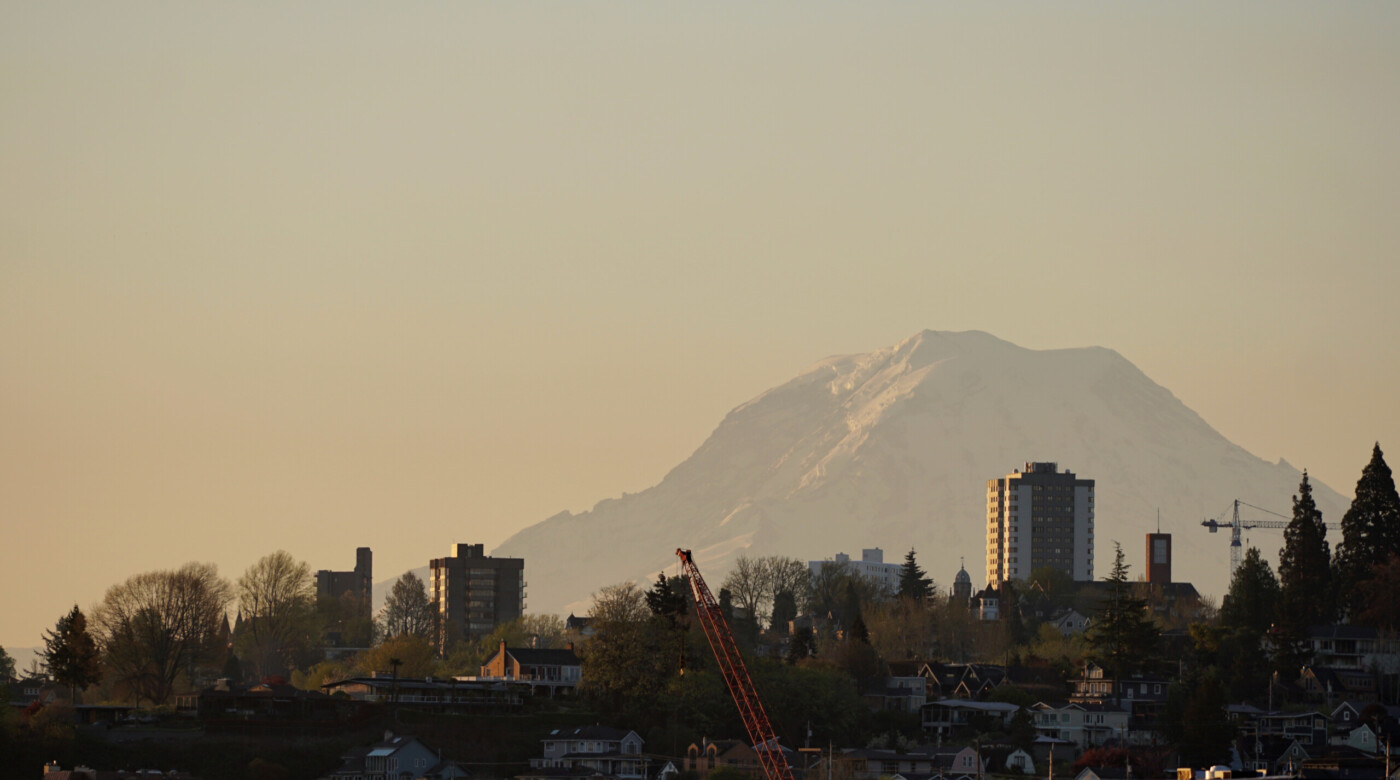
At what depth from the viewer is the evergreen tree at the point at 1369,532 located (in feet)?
574

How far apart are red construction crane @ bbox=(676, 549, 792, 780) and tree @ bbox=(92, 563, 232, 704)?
43.2 m

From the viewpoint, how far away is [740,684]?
16150 centimetres

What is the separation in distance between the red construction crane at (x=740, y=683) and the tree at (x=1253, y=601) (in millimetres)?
40289

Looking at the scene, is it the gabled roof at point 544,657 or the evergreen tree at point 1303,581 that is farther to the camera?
the gabled roof at point 544,657

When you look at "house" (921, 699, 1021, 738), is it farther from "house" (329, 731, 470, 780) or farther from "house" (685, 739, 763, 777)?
"house" (329, 731, 470, 780)

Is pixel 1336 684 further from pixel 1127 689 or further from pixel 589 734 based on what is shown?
pixel 589 734

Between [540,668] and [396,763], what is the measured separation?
3519 cm

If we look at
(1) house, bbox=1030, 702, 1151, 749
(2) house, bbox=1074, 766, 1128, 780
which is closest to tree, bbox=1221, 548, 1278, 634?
(1) house, bbox=1030, 702, 1151, 749

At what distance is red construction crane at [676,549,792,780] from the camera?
15338cm

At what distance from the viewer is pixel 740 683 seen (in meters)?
162

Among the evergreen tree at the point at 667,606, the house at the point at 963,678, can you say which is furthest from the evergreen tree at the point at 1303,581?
the evergreen tree at the point at 667,606

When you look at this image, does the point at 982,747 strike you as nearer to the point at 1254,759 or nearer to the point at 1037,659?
the point at 1254,759

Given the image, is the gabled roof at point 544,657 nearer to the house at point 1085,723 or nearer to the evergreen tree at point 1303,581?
the house at point 1085,723

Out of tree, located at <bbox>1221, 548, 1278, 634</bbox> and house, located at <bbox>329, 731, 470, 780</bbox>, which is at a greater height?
tree, located at <bbox>1221, 548, 1278, 634</bbox>
